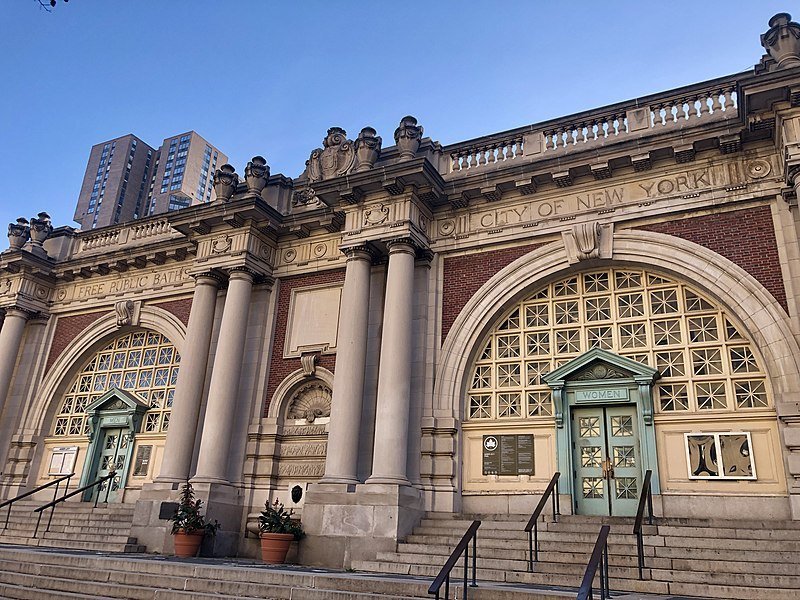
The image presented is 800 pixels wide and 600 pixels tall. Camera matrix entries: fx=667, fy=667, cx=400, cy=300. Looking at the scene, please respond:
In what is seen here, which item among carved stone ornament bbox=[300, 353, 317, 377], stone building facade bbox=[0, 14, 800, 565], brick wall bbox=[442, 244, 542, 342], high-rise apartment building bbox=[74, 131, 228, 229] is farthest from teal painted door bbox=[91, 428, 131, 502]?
high-rise apartment building bbox=[74, 131, 228, 229]

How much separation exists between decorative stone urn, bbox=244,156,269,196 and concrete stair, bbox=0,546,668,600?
8.61m

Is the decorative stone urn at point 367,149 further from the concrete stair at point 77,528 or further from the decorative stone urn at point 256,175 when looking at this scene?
the concrete stair at point 77,528

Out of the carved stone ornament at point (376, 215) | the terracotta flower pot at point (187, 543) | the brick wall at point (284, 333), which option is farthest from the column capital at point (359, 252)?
the terracotta flower pot at point (187, 543)

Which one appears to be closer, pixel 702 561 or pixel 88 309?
pixel 702 561

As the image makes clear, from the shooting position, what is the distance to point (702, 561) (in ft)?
26.2

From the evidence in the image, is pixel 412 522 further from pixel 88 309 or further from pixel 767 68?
pixel 88 309

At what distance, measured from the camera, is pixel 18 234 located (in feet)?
61.1

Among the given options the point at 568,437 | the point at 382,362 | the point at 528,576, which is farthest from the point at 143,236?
the point at 528,576

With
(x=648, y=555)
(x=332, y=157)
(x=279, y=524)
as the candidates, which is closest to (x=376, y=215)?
(x=332, y=157)

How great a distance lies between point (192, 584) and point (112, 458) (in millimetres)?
9689

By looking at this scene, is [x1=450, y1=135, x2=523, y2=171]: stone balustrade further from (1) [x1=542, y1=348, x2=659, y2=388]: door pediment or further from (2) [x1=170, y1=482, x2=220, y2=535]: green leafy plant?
(2) [x1=170, y1=482, x2=220, y2=535]: green leafy plant

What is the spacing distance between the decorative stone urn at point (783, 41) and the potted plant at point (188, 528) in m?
12.3

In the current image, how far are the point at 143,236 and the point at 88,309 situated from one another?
2491 millimetres

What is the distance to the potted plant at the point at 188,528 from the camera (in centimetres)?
1154
